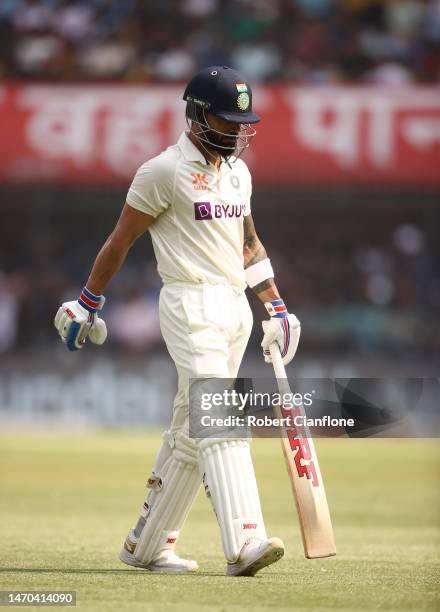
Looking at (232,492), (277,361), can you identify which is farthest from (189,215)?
(232,492)

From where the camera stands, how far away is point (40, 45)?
16.2 metres

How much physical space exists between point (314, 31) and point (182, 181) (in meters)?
11.6

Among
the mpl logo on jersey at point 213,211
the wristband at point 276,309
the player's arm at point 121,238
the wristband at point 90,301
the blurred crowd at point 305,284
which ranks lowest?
the blurred crowd at point 305,284

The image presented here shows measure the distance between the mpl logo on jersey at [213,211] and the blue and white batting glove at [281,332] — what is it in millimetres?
411

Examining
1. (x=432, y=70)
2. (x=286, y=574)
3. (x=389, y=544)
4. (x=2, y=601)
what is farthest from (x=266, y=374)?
(x=2, y=601)

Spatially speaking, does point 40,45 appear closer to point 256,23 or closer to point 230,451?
point 256,23

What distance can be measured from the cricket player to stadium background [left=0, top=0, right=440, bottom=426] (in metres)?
9.18

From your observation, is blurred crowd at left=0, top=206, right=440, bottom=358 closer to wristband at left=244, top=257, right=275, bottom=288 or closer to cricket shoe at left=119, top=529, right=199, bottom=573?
wristband at left=244, top=257, right=275, bottom=288

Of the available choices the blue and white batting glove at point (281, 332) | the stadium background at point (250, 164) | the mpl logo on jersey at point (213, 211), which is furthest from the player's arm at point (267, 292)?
the stadium background at point (250, 164)

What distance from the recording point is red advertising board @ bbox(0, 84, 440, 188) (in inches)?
575

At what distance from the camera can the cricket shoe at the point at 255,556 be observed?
4.46 metres

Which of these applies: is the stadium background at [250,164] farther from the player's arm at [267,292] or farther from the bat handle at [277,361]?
the bat handle at [277,361]

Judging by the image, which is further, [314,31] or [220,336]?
[314,31]

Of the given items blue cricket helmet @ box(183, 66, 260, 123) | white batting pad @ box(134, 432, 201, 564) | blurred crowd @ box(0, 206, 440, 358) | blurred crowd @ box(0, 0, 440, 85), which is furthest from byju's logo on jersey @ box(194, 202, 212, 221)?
blurred crowd @ box(0, 0, 440, 85)
